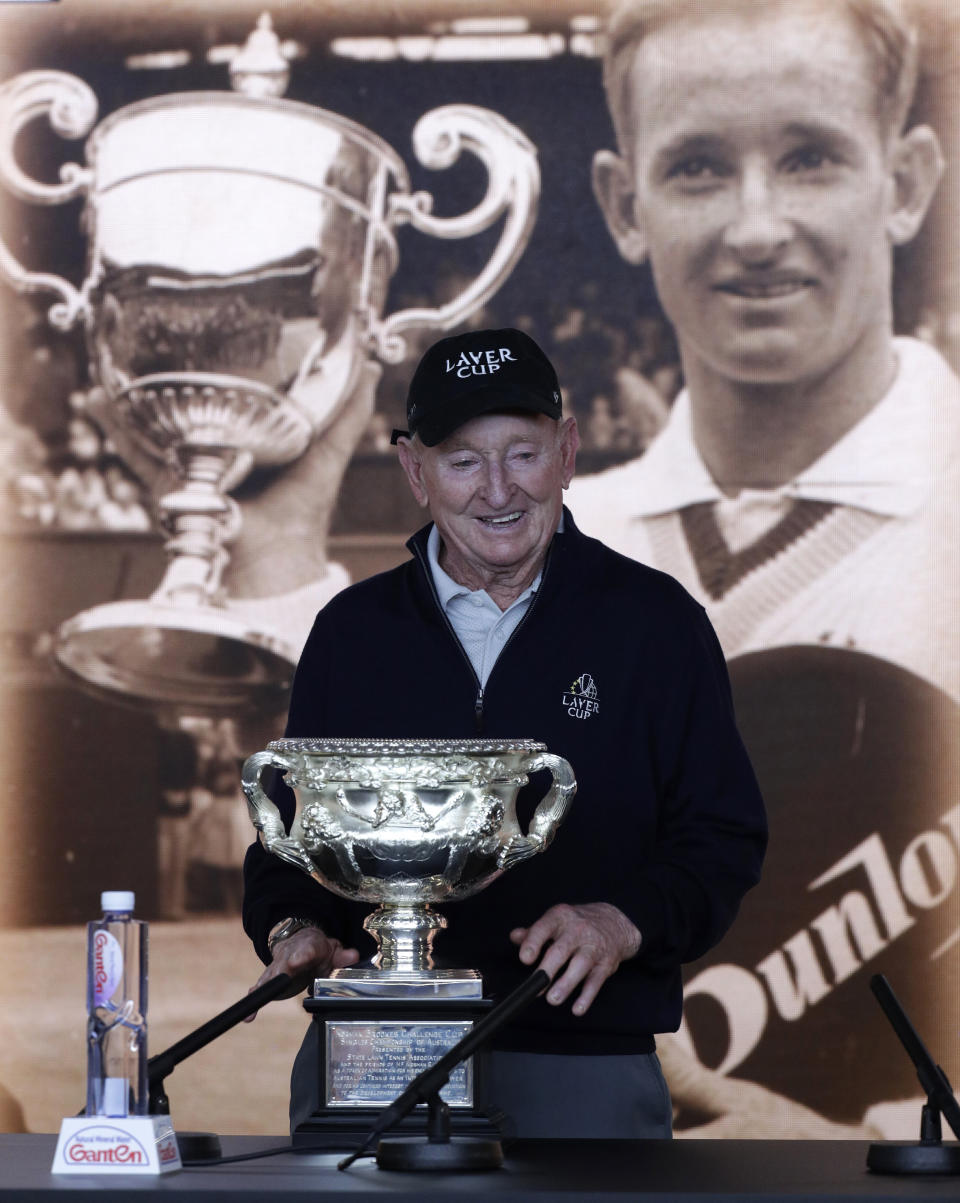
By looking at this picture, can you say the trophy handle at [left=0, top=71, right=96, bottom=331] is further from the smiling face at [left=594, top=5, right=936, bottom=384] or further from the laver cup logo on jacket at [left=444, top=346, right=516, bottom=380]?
the laver cup logo on jacket at [left=444, top=346, right=516, bottom=380]

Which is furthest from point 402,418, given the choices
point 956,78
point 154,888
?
point 956,78

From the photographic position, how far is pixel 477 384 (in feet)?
7.45

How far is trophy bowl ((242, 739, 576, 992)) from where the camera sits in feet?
5.99

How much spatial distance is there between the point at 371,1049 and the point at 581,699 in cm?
66

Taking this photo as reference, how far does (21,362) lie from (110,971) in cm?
279

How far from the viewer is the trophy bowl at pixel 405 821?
1826mm

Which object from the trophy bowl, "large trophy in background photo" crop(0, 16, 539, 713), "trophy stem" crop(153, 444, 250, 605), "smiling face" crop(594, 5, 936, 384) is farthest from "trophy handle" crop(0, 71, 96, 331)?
the trophy bowl

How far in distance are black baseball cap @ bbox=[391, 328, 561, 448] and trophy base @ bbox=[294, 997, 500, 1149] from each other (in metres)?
0.79

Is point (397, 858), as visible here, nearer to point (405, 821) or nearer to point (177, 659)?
point (405, 821)

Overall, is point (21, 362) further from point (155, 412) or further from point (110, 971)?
point (110, 971)

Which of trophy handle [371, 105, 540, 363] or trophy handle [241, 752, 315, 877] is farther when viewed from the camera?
trophy handle [371, 105, 540, 363]

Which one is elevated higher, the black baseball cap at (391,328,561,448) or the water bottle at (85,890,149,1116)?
the black baseball cap at (391,328,561,448)

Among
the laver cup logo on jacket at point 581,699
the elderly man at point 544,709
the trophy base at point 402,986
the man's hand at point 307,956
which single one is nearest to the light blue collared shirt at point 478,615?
the elderly man at point 544,709

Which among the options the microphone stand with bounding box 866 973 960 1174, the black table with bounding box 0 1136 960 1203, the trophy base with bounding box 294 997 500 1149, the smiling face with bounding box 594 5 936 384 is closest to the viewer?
the black table with bounding box 0 1136 960 1203
